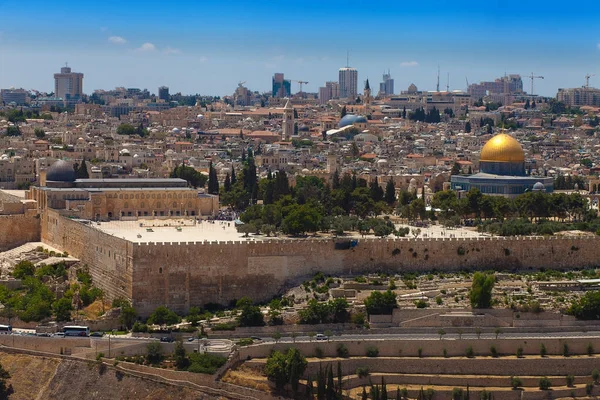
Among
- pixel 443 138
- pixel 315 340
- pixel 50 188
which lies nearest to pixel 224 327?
pixel 315 340

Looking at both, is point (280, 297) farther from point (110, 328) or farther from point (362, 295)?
point (110, 328)

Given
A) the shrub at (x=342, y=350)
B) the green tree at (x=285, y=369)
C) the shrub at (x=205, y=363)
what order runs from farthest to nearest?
the shrub at (x=342, y=350)
the shrub at (x=205, y=363)
the green tree at (x=285, y=369)

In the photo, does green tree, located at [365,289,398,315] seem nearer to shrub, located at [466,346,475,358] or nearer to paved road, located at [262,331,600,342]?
paved road, located at [262,331,600,342]

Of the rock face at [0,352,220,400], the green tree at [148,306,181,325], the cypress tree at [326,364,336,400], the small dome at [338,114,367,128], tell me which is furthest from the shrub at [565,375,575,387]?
the small dome at [338,114,367,128]

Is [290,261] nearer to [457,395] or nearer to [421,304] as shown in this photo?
[421,304]

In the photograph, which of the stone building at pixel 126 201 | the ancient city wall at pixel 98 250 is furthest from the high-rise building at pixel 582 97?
Answer: the ancient city wall at pixel 98 250

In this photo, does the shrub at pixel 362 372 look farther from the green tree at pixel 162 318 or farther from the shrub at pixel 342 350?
the green tree at pixel 162 318
